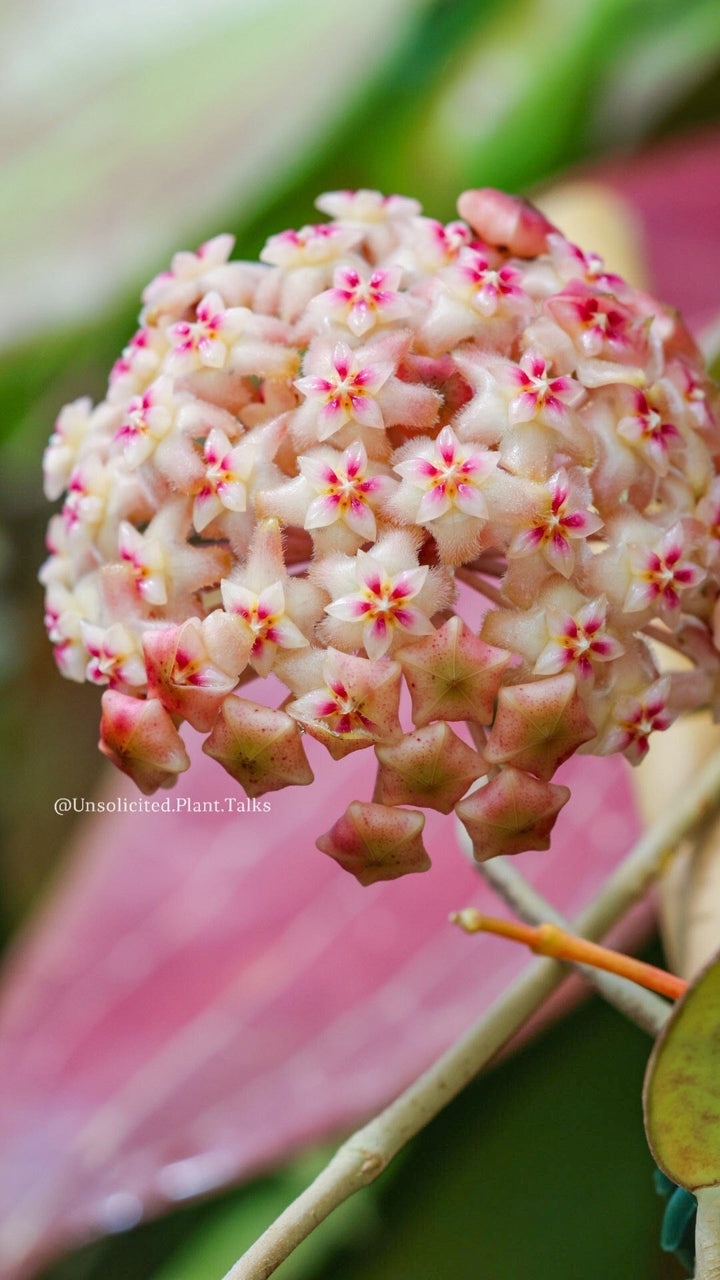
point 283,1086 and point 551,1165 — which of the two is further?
point 283,1086

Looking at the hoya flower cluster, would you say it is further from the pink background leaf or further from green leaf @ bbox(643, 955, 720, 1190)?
the pink background leaf

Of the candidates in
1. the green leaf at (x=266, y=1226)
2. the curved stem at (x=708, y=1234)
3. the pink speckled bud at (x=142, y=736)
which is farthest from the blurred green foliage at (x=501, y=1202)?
the pink speckled bud at (x=142, y=736)

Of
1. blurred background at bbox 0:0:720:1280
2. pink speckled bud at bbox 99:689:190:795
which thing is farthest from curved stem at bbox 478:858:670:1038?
blurred background at bbox 0:0:720:1280

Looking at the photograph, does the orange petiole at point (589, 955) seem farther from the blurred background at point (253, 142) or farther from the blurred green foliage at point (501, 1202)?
the blurred background at point (253, 142)

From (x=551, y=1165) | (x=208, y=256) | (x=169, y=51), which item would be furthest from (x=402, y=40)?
(x=551, y=1165)

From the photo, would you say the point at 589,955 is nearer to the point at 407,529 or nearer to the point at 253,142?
the point at 407,529

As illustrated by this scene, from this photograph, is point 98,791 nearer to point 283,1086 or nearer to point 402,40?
point 283,1086

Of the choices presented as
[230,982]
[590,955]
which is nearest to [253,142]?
[230,982]
